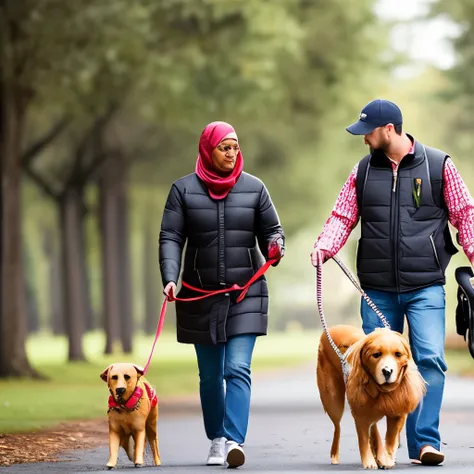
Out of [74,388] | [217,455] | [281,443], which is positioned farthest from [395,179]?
[74,388]

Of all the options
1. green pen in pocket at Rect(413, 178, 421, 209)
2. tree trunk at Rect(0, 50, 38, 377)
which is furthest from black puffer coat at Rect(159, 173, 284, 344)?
tree trunk at Rect(0, 50, 38, 377)

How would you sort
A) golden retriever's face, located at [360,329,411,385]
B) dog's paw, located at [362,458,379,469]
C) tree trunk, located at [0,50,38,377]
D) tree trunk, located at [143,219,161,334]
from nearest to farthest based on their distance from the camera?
1. golden retriever's face, located at [360,329,411,385]
2. dog's paw, located at [362,458,379,469]
3. tree trunk, located at [0,50,38,377]
4. tree trunk, located at [143,219,161,334]

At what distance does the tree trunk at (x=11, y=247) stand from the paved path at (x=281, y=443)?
557 cm

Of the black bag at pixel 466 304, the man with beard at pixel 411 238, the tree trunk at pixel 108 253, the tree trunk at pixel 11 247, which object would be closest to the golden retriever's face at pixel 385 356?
the man with beard at pixel 411 238

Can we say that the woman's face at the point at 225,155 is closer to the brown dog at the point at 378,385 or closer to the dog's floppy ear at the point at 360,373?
the brown dog at the point at 378,385

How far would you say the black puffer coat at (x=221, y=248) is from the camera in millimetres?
10078

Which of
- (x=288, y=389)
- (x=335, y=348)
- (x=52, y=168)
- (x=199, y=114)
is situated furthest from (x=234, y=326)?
(x=52, y=168)

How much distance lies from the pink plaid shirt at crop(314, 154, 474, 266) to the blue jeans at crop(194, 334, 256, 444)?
2.65 feet

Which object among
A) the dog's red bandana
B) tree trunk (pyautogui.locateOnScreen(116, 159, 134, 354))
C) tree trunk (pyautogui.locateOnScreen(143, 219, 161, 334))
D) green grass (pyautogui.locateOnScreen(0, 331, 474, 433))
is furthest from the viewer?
tree trunk (pyautogui.locateOnScreen(143, 219, 161, 334))

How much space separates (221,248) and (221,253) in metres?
0.03

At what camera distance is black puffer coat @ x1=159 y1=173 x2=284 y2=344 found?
33.1 ft

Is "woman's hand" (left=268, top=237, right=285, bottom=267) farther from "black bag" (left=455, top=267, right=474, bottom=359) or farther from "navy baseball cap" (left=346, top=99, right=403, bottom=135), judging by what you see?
"black bag" (left=455, top=267, right=474, bottom=359)

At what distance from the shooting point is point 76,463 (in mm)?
10578

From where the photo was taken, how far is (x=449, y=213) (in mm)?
9984
